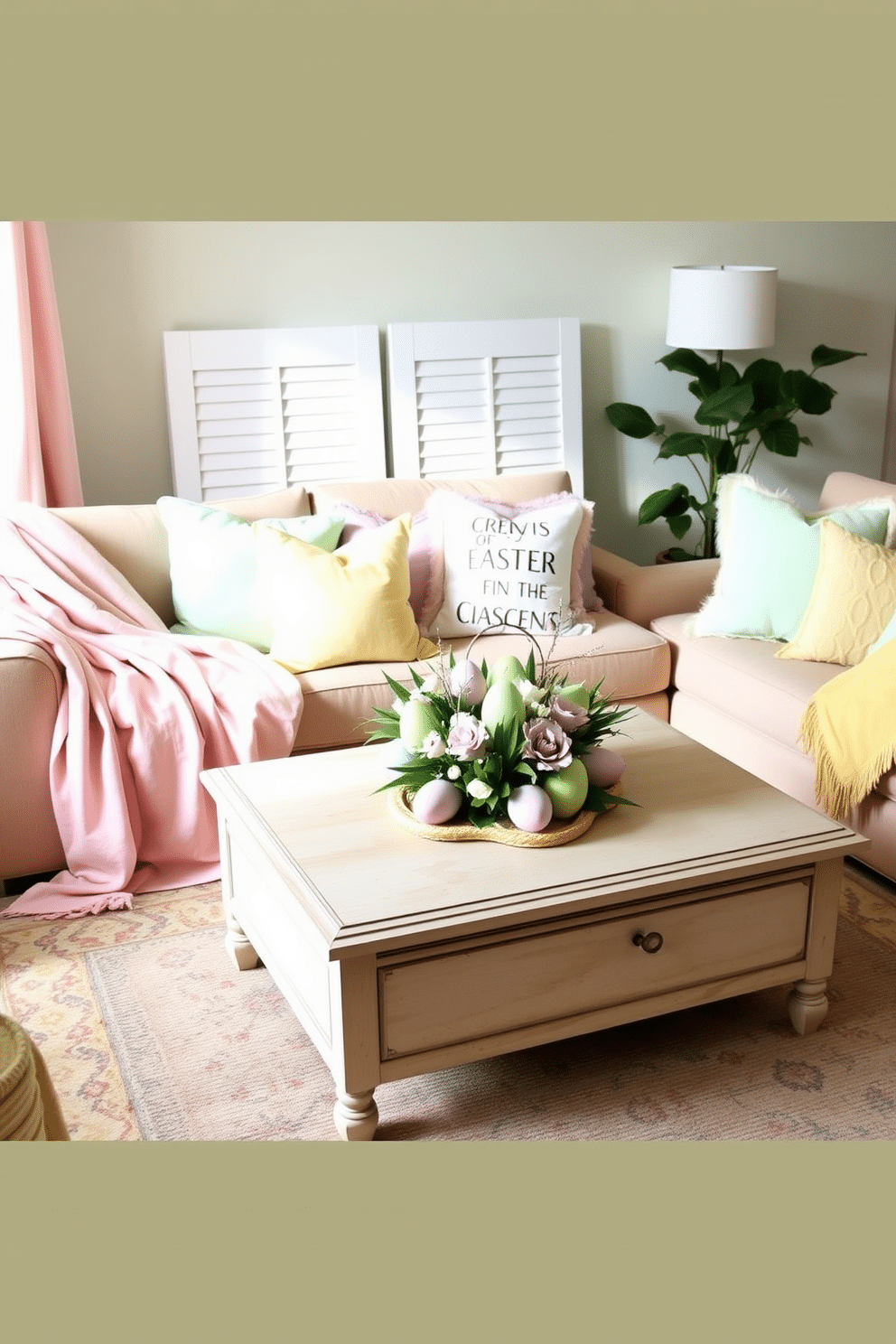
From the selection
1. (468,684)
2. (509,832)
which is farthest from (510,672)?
(509,832)

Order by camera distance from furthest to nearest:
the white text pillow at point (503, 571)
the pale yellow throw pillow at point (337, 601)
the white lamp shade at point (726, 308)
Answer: the white lamp shade at point (726, 308), the white text pillow at point (503, 571), the pale yellow throw pillow at point (337, 601)

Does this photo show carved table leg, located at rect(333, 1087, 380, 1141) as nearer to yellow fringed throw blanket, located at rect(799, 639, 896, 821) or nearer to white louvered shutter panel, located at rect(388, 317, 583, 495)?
yellow fringed throw blanket, located at rect(799, 639, 896, 821)

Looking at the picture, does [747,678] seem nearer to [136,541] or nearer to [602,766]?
[602,766]

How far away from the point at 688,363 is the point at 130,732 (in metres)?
2.43

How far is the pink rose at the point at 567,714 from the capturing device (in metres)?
2.21

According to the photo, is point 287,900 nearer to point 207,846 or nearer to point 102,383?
point 207,846

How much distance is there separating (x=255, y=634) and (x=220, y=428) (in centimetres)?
90

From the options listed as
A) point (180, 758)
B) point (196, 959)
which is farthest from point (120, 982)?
point (180, 758)

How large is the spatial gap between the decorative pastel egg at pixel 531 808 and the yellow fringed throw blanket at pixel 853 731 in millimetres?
933

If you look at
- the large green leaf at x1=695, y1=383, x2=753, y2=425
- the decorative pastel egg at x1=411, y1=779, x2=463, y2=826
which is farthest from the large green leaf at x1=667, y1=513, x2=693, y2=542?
the decorative pastel egg at x1=411, y1=779, x2=463, y2=826

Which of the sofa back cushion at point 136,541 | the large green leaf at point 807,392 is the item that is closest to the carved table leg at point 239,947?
the sofa back cushion at point 136,541

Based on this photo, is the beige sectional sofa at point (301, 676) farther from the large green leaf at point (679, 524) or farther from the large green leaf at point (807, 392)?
the large green leaf at point (807, 392)

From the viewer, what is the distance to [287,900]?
2.12 meters

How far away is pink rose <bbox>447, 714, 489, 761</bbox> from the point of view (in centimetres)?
215
